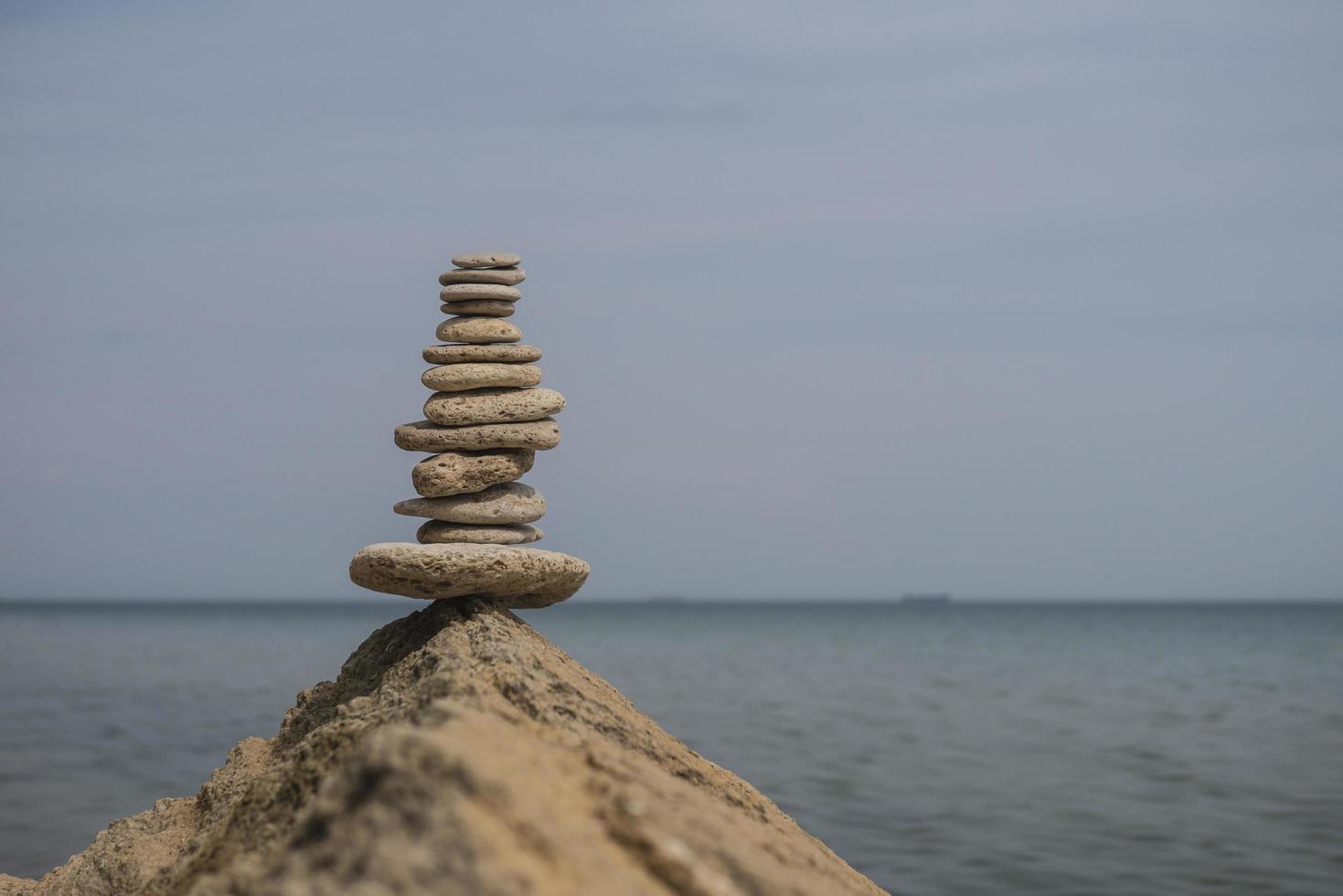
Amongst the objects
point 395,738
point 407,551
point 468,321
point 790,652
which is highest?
point 468,321

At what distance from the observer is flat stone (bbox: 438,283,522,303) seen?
698 cm

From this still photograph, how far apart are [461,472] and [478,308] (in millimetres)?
971

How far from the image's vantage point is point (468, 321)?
6.97 meters

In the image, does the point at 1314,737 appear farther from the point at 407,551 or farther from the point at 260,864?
the point at 260,864

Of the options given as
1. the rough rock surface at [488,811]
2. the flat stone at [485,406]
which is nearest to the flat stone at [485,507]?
the flat stone at [485,406]

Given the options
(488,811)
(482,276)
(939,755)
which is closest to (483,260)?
(482,276)

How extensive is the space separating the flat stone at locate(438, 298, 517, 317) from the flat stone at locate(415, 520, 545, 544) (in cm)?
118

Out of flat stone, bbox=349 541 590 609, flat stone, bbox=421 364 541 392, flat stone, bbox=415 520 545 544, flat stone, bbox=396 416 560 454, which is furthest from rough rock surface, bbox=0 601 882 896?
flat stone, bbox=421 364 541 392

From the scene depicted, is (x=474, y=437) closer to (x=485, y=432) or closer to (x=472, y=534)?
(x=485, y=432)

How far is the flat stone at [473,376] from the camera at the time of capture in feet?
22.3

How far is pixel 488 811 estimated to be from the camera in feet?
9.53

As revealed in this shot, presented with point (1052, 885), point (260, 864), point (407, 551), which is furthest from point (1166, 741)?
point (260, 864)

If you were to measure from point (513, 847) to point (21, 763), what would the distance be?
16.4m

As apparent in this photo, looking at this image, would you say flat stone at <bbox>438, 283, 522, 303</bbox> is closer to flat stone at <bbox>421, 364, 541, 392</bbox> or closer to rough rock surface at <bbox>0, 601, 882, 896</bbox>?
flat stone at <bbox>421, 364, 541, 392</bbox>
